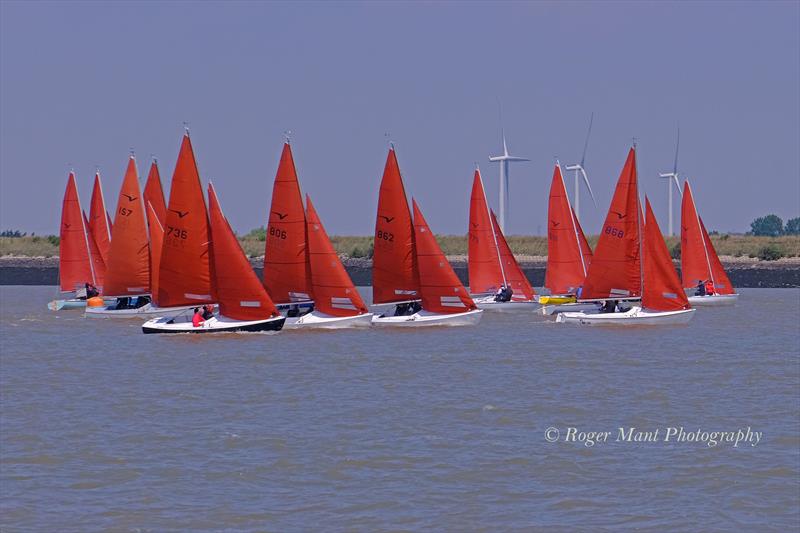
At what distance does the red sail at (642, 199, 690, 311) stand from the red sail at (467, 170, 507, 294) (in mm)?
13016

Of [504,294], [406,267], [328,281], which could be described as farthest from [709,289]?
[328,281]

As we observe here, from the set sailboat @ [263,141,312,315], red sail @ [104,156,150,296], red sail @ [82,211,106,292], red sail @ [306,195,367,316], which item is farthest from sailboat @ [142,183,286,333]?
red sail @ [82,211,106,292]

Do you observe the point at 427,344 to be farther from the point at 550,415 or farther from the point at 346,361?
the point at 550,415

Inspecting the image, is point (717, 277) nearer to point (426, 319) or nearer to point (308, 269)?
point (426, 319)

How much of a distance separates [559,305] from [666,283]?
1163cm

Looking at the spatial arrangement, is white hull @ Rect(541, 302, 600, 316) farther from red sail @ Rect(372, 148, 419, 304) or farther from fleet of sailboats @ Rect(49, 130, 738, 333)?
red sail @ Rect(372, 148, 419, 304)

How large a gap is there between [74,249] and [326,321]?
26.1m

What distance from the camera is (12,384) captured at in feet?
128

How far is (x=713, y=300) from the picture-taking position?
77.4 meters

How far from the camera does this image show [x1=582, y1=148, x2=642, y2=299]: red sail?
5916 cm

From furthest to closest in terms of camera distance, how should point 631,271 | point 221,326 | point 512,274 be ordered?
point 512,274 → point 631,271 → point 221,326

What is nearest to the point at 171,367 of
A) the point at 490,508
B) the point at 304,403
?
the point at 304,403

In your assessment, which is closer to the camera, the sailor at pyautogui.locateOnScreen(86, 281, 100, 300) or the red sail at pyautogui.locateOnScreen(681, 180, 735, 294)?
the sailor at pyautogui.locateOnScreen(86, 281, 100, 300)

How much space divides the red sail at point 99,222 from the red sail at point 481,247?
848 inches
